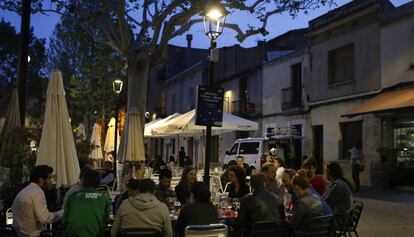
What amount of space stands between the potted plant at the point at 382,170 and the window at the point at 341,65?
12.8 ft

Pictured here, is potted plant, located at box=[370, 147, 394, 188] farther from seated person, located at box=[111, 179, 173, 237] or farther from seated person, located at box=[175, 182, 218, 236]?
seated person, located at box=[111, 179, 173, 237]

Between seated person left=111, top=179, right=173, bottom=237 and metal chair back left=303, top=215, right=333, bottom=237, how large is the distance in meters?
1.84

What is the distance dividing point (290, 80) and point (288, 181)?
17.4 metres

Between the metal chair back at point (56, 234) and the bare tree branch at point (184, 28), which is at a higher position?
the bare tree branch at point (184, 28)

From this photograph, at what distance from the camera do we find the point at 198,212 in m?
5.76

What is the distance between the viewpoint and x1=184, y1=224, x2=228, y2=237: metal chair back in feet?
17.1

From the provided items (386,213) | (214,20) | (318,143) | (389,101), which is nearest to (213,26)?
(214,20)

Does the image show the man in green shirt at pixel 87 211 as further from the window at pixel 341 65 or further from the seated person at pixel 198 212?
the window at pixel 341 65

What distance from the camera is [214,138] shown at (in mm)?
34812

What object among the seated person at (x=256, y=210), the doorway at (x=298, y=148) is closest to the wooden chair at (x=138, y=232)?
the seated person at (x=256, y=210)

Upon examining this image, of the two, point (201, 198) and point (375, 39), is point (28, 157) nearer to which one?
point (201, 198)

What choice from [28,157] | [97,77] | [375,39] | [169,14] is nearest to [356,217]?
[28,157]

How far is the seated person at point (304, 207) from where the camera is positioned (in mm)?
6418

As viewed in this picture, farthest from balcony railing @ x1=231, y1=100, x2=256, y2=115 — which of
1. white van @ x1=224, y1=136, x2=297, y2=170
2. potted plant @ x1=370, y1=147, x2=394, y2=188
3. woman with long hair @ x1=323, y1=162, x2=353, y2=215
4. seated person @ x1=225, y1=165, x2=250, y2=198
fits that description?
woman with long hair @ x1=323, y1=162, x2=353, y2=215
